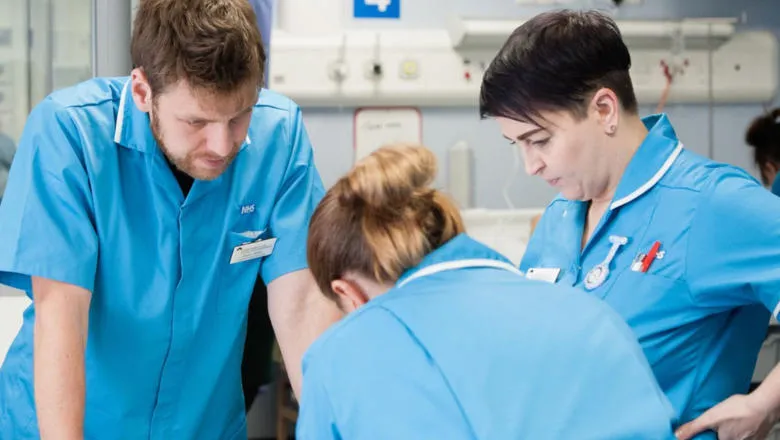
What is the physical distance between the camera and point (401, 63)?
3305mm

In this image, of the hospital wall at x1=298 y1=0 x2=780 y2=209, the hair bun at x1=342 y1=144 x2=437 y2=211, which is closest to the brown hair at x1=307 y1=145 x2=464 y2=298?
the hair bun at x1=342 y1=144 x2=437 y2=211

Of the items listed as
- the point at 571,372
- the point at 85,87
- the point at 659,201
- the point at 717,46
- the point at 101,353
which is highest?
the point at 717,46

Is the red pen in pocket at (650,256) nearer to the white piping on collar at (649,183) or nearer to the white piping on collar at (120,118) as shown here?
the white piping on collar at (649,183)

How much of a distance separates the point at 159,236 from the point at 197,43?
0.34 meters

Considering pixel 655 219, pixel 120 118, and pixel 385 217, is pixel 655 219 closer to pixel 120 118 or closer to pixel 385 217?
pixel 385 217

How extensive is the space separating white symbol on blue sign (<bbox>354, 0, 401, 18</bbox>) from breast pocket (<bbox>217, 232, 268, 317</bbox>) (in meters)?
2.07

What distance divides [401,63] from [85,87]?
201cm

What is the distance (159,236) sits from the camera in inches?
55.0

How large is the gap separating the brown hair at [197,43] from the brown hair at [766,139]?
7.77ft

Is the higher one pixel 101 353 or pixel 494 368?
pixel 494 368

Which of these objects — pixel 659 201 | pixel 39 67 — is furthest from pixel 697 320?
pixel 39 67

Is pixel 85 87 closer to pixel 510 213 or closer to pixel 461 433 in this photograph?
pixel 461 433

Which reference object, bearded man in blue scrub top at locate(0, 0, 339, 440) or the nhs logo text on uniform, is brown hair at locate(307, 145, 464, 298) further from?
the nhs logo text on uniform

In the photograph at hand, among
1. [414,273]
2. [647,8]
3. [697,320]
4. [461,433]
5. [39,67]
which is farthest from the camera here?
[647,8]
